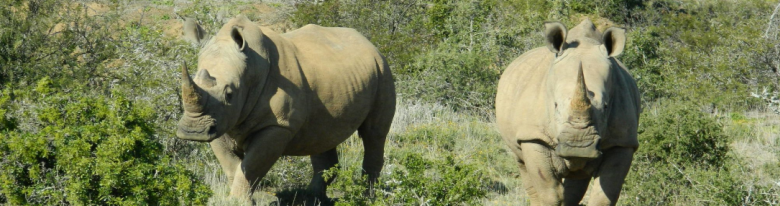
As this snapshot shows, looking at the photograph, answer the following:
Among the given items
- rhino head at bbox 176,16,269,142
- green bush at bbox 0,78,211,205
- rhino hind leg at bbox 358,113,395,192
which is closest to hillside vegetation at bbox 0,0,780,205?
green bush at bbox 0,78,211,205

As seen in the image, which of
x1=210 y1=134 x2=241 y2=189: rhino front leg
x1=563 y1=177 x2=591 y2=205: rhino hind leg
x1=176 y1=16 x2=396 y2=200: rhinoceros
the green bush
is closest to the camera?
the green bush

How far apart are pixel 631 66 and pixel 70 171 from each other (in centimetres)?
1157

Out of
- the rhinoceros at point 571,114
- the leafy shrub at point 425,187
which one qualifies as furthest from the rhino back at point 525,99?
the leafy shrub at point 425,187

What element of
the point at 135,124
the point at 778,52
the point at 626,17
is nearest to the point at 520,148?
the point at 135,124

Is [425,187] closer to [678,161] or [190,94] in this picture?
[190,94]

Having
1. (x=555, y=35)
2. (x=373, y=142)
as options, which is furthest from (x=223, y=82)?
(x=555, y=35)

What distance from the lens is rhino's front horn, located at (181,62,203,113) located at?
6711 mm

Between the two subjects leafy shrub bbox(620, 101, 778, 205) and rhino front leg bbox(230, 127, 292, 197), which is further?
leafy shrub bbox(620, 101, 778, 205)

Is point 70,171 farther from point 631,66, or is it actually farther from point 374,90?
point 631,66

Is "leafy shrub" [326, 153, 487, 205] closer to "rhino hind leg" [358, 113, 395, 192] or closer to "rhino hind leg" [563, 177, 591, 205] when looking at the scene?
"rhino hind leg" [563, 177, 591, 205]

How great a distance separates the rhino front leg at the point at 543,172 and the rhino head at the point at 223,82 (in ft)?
7.39

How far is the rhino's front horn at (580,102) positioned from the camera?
19.8 feet

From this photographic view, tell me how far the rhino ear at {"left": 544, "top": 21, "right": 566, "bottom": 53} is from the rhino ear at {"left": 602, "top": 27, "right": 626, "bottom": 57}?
32cm

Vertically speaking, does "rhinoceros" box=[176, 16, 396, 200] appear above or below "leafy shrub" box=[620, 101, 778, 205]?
above
